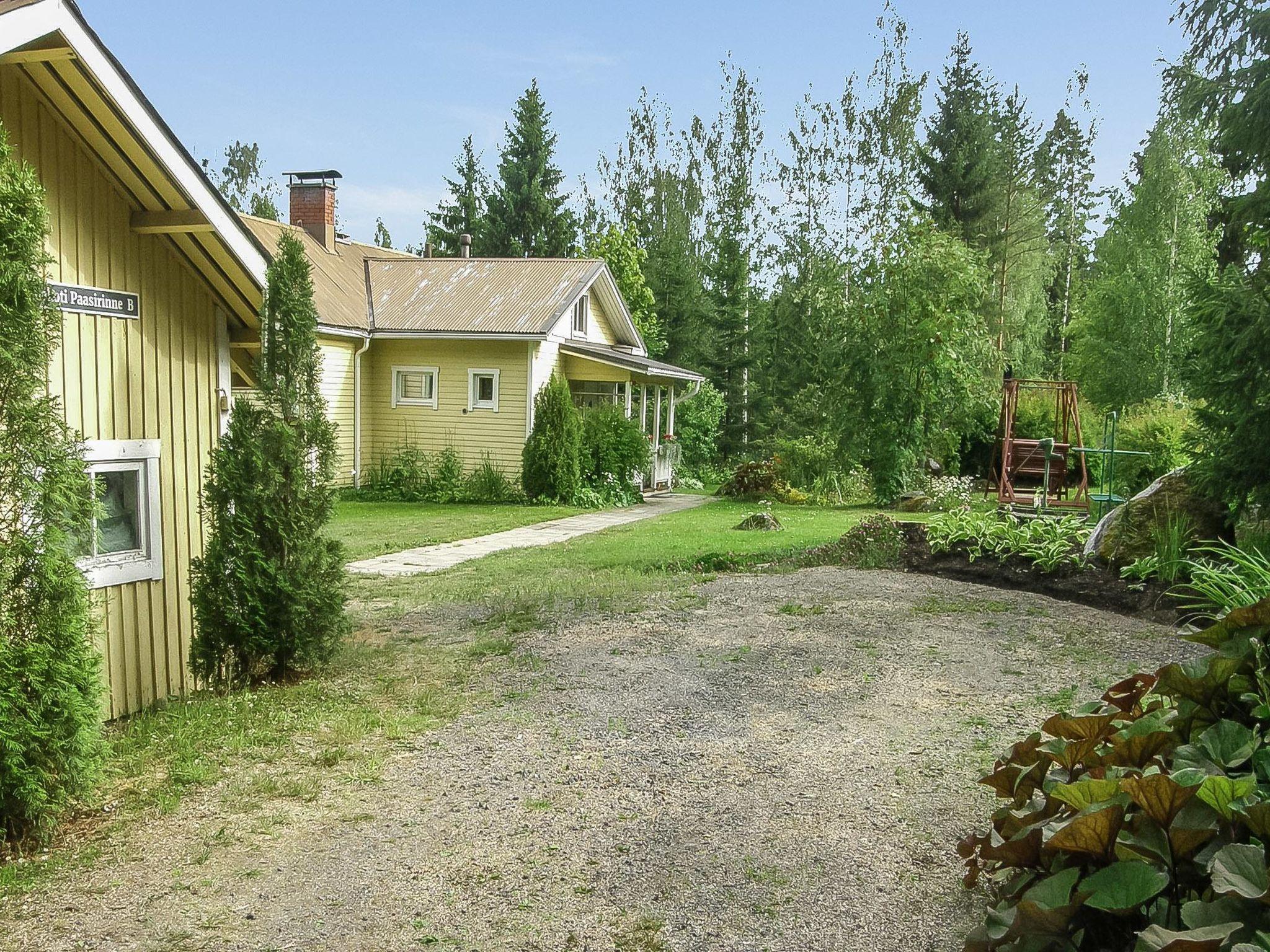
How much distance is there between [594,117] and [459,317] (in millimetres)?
25741

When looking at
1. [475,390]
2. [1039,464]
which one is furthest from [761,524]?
[475,390]

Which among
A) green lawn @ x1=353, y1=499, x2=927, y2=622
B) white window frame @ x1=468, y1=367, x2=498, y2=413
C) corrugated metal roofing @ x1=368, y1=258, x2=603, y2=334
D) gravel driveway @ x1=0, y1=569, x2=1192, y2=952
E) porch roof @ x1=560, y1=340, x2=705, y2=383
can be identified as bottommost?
gravel driveway @ x1=0, y1=569, x2=1192, y2=952

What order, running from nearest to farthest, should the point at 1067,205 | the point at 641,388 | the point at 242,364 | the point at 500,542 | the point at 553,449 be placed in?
the point at 242,364 < the point at 500,542 < the point at 553,449 < the point at 641,388 < the point at 1067,205

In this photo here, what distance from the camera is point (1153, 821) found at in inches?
90.7

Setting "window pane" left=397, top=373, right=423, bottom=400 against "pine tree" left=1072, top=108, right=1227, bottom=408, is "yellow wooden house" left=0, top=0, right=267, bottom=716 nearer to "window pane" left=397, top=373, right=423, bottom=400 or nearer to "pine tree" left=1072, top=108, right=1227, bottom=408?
"window pane" left=397, top=373, right=423, bottom=400

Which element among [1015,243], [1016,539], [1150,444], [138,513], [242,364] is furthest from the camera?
[1015,243]

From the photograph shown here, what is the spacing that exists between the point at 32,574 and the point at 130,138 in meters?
2.71

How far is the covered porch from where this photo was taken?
21422 millimetres

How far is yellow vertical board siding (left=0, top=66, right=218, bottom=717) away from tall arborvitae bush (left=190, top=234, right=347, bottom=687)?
0.75ft

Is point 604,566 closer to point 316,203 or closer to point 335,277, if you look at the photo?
point 335,277

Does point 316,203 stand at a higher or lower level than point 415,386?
higher

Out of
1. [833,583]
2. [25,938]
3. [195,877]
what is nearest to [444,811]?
→ [195,877]

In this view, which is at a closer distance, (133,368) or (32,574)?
(32,574)

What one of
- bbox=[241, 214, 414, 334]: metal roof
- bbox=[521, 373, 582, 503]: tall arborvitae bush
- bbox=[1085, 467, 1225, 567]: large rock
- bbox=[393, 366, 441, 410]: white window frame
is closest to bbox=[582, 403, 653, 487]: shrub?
bbox=[521, 373, 582, 503]: tall arborvitae bush
